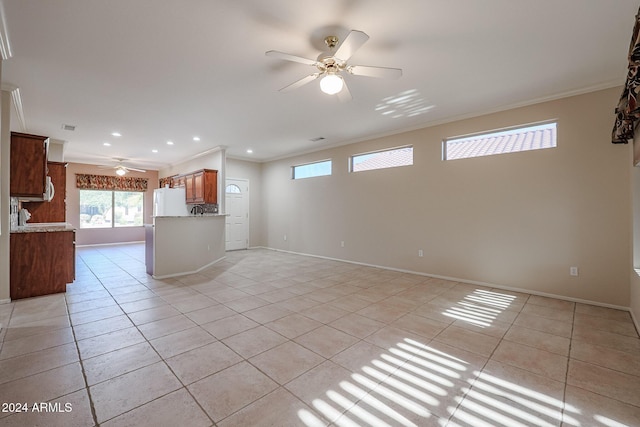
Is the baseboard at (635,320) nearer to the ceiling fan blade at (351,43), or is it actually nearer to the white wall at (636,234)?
the white wall at (636,234)

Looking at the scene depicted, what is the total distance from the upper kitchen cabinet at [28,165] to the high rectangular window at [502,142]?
619 cm

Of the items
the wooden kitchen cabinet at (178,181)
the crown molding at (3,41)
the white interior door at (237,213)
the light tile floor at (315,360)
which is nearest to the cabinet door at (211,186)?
the white interior door at (237,213)

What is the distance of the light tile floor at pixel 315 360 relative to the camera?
164 centimetres

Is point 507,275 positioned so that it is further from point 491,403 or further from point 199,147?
point 199,147

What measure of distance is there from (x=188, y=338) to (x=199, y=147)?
5542mm

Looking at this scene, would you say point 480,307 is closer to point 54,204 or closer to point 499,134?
point 499,134

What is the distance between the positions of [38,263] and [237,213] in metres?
4.62

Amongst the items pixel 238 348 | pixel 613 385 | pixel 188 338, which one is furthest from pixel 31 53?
pixel 613 385

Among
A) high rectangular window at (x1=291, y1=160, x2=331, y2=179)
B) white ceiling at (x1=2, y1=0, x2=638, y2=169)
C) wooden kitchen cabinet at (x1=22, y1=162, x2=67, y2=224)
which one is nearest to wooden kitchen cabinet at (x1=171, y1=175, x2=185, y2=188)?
wooden kitchen cabinet at (x1=22, y1=162, x2=67, y2=224)

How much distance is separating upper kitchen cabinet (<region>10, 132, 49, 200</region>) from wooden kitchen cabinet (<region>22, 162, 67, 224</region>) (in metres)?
1.81

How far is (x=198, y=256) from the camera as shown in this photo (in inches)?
215

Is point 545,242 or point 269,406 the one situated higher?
point 545,242

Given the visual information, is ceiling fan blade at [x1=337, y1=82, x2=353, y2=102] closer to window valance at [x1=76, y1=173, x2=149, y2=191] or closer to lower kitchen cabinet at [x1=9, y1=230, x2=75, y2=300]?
lower kitchen cabinet at [x1=9, y1=230, x2=75, y2=300]

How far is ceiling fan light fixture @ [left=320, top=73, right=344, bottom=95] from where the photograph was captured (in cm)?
255
